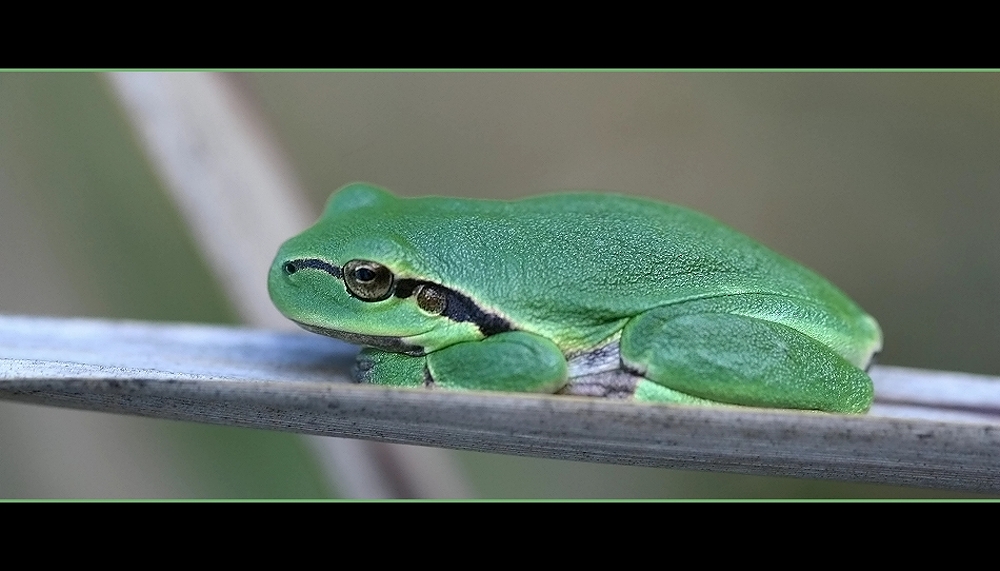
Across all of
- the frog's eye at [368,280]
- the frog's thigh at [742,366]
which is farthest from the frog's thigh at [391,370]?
the frog's thigh at [742,366]

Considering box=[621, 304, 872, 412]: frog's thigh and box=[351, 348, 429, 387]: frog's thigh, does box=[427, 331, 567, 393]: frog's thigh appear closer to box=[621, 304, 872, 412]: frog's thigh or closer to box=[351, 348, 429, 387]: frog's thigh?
box=[351, 348, 429, 387]: frog's thigh

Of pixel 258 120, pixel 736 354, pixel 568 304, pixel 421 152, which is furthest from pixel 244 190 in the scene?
pixel 421 152

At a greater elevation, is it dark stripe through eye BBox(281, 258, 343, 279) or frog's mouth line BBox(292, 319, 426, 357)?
dark stripe through eye BBox(281, 258, 343, 279)

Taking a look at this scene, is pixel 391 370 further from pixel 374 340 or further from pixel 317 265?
pixel 317 265

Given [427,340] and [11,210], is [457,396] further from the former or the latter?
[11,210]

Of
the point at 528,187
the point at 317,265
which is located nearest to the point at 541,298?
the point at 317,265

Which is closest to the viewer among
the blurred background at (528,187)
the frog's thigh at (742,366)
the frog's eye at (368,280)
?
the frog's thigh at (742,366)

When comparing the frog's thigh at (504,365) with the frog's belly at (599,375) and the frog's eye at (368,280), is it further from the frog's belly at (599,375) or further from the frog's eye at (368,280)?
the frog's eye at (368,280)

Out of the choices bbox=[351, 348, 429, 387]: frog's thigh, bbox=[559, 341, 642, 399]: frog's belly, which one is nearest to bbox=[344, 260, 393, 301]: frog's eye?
bbox=[351, 348, 429, 387]: frog's thigh
